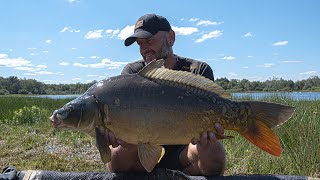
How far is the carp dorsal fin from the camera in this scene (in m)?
2.86

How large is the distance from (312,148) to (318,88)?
54.8 m

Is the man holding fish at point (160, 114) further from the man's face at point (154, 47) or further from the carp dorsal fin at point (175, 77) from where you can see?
the man's face at point (154, 47)

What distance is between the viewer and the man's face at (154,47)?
3.95 m

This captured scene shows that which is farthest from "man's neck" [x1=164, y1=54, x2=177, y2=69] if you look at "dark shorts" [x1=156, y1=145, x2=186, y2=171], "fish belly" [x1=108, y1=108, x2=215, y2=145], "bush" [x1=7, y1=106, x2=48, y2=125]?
"bush" [x1=7, y1=106, x2=48, y2=125]

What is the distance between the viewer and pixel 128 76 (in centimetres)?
288

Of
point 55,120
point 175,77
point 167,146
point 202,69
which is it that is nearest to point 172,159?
point 167,146

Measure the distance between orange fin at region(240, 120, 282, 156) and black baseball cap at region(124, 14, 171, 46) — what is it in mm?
1616

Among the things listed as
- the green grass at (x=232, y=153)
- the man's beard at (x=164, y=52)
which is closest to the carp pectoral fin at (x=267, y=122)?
the man's beard at (x=164, y=52)

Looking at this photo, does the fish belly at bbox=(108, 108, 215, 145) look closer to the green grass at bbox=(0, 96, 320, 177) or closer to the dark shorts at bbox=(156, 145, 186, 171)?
the dark shorts at bbox=(156, 145, 186, 171)

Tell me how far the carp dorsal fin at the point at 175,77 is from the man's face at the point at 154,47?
1.08 m

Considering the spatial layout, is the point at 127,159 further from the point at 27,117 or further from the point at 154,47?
the point at 27,117

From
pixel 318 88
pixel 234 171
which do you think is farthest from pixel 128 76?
pixel 318 88

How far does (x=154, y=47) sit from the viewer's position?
13.0 feet

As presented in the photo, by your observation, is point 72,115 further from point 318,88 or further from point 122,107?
point 318,88
